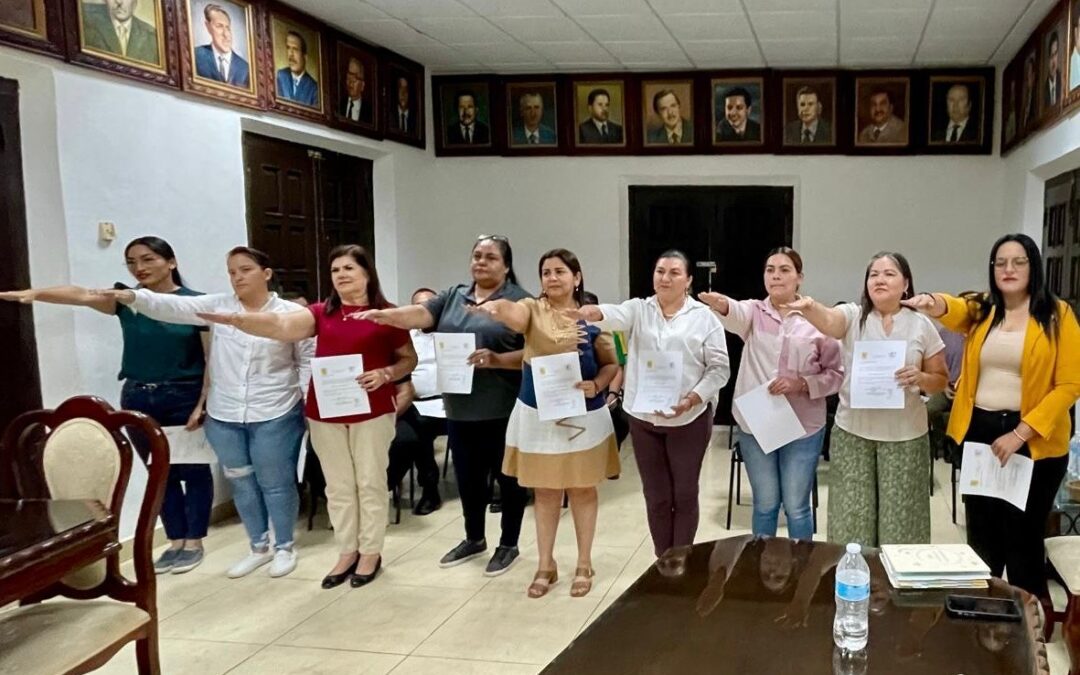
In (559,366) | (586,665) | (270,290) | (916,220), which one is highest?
(916,220)

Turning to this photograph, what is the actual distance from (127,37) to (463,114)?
3.13 meters

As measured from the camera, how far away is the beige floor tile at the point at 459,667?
103 inches

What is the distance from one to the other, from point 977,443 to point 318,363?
242 cm

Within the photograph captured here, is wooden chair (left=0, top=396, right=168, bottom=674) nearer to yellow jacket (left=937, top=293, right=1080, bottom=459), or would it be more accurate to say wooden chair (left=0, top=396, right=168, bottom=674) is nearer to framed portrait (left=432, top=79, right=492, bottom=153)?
yellow jacket (left=937, top=293, right=1080, bottom=459)

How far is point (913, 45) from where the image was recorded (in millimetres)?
5406

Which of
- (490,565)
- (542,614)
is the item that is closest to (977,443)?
(542,614)

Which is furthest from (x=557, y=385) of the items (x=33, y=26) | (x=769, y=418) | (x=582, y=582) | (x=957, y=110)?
(x=957, y=110)

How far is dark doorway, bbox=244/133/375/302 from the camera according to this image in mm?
4695

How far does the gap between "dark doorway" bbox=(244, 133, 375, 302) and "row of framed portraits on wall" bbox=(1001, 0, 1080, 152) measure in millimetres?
4454

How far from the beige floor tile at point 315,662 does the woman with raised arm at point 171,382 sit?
1.04m

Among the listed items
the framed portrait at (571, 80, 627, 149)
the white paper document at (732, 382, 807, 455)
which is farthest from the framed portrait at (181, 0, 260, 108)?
the white paper document at (732, 382, 807, 455)

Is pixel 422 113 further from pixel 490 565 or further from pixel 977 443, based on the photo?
pixel 977 443

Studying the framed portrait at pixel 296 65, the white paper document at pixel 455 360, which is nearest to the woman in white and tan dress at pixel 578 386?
the white paper document at pixel 455 360

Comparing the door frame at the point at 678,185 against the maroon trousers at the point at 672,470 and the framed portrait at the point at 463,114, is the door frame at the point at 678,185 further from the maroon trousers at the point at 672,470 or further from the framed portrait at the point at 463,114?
the maroon trousers at the point at 672,470
